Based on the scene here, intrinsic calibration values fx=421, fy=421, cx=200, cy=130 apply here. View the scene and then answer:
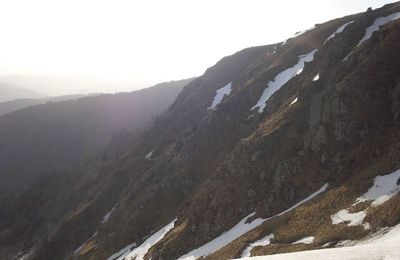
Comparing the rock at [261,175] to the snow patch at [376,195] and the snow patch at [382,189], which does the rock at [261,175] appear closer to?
the snow patch at [376,195]

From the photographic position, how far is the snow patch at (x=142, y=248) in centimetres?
5025

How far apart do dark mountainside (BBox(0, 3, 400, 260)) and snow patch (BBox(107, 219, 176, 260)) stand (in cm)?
35

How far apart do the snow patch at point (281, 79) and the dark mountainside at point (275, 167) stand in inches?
19.9

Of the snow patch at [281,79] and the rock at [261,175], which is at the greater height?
the snow patch at [281,79]

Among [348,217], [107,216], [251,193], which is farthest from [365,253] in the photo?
[107,216]

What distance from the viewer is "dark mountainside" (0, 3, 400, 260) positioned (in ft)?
111

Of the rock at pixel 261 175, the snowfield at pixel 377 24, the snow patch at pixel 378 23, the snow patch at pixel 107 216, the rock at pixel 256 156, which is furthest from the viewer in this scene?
the snow patch at pixel 107 216

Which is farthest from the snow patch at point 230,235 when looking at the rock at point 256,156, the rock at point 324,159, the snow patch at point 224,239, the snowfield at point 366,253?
the snowfield at point 366,253

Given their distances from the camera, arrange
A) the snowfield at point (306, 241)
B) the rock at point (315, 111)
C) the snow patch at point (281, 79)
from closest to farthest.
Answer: the snowfield at point (306, 241) → the rock at point (315, 111) → the snow patch at point (281, 79)

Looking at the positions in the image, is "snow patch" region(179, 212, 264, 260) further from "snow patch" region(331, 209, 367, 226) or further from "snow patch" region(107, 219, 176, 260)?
"snow patch" region(331, 209, 367, 226)

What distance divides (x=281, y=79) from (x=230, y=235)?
3461 centimetres

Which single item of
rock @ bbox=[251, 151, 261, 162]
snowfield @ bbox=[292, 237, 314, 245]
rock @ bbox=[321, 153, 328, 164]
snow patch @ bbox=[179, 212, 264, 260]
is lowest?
snow patch @ bbox=[179, 212, 264, 260]

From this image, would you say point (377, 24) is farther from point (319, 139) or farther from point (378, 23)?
point (319, 139)

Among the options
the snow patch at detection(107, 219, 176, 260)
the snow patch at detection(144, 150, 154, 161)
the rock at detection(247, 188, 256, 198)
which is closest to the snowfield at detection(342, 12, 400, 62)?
the rock at detection(247, 188, 256, 198)
